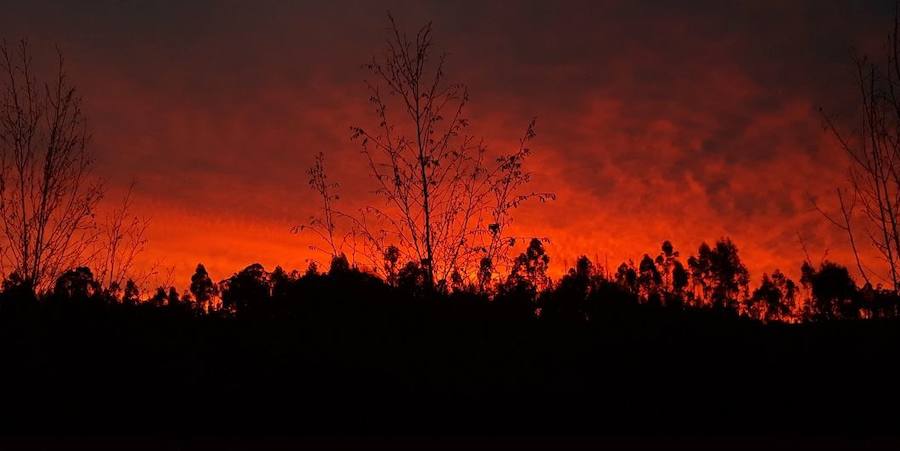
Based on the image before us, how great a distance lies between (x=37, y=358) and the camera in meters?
4.96

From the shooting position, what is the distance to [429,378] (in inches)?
202

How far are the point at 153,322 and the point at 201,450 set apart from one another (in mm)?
2725

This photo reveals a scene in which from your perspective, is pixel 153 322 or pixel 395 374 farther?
pixel 153 322

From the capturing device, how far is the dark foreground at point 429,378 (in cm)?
468

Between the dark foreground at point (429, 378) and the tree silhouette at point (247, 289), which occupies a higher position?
the tree silhouette at point (247, 289)

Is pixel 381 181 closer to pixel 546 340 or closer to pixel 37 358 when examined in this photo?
pixel 546 340

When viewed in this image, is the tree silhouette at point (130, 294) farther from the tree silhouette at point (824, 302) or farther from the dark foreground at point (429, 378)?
the tree silhouette at point (824, 302)

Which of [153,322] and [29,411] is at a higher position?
[153,322]

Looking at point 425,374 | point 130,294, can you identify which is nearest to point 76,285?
point 130,294

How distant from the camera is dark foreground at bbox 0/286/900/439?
4.68 metres

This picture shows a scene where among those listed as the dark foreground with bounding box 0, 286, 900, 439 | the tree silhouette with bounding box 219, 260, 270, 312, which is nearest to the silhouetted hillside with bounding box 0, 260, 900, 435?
the dark foreground with bounding box 0, 286, 900, 439

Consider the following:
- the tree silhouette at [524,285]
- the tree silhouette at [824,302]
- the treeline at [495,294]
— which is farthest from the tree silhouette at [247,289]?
the tree silhouette at [824,302]

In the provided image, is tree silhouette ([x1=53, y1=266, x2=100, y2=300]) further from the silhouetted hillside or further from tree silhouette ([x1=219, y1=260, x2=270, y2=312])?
tree silhouette ([x1=219, y1=260, x2=270, y2=312])

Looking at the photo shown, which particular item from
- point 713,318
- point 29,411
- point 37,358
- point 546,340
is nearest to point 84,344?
point 37,358
